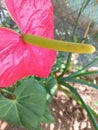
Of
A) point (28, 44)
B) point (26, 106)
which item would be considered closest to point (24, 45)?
point (28, 44)

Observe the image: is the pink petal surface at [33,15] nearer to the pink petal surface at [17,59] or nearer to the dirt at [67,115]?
the pink petal surface at [17,59]

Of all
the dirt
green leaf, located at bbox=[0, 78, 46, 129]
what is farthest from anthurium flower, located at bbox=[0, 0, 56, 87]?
the dirt

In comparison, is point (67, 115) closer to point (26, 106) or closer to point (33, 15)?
point (26, 106)

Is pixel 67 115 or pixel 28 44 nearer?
pixel 28 44

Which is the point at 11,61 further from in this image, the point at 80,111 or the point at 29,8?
the point at 80,111

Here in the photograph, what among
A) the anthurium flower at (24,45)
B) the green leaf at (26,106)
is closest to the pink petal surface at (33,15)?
the anthurium flower at (24,45)
